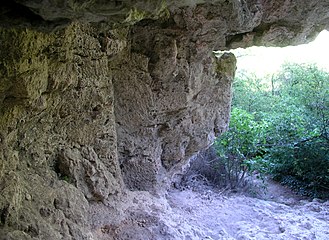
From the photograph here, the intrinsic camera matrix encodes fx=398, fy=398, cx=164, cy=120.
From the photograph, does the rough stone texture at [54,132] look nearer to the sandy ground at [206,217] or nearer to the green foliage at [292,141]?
the sandy ground at [206,217]

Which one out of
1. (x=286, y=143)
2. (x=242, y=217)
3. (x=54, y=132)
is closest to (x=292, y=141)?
(x=286, y=143)

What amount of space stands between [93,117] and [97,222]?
3.06ft

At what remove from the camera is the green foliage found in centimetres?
761

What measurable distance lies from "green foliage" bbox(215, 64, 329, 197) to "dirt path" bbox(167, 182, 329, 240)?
1.18 meters

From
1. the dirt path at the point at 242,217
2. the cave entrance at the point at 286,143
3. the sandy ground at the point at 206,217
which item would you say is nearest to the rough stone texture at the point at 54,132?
the sandy ground at the point at 206,217

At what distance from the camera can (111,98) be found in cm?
378

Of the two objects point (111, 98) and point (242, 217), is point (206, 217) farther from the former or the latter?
point (111, 98)

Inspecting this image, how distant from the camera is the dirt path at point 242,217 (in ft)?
15.5

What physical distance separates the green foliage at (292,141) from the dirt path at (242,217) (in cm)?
118

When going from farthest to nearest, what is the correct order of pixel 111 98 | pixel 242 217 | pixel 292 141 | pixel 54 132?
pixel 292 141 < pixel 242 217 < pixel 111 98 < pixel 54 132

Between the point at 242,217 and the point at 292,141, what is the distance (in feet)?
11.2

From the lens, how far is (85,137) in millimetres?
3555

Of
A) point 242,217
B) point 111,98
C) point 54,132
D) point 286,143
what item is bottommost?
point 242,217

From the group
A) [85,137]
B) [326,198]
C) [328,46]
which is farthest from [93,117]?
[328,46]
